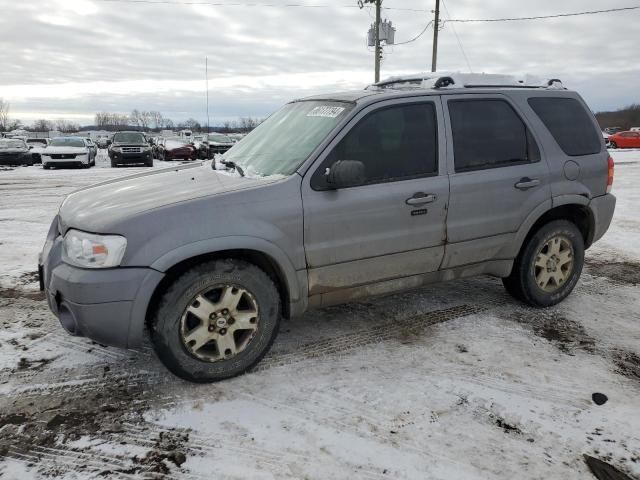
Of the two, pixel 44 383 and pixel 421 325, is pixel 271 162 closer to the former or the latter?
pixel 421 325

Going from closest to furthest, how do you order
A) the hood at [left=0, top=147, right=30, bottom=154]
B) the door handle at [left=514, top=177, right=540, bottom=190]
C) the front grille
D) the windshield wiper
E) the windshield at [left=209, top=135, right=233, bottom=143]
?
the windshield wiper, the door handle at [left=514, top=177, right=540, bottom=190], the front grille, the hood at [left=0, top=147, right=30, bottom=154], the windshield at [left=209, top=135, right=233, bottom=143]

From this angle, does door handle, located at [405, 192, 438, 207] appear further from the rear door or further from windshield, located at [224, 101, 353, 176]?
windshield, located at [224, 101, 353, 176]

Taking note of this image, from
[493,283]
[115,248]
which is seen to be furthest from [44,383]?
[493,283]

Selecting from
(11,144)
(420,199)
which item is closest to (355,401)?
(420,199)

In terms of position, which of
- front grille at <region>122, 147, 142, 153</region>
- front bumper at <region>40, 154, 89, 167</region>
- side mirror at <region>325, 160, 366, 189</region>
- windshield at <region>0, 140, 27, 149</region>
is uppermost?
windshield at <region>0, 140, 27, 149</region>

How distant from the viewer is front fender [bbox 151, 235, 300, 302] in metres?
2.80

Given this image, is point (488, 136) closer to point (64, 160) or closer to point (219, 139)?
point (64, 160)

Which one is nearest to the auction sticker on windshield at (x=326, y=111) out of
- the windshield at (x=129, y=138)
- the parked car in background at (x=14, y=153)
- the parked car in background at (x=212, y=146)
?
the windshield at (x=129, y=138)

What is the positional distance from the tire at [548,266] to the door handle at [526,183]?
17.3 inches

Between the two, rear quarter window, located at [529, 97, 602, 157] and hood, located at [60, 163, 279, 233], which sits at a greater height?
rear quarter window, located at [529, 97, 602, 157]

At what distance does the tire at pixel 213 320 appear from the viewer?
290 cm

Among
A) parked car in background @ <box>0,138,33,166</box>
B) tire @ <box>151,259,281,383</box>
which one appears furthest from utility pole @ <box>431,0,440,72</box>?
tire @ <box>151,259,281,383</box>

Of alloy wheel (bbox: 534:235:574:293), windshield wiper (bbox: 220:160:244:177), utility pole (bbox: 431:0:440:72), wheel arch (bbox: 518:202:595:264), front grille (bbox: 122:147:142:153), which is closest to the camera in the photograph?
windshield wiper (bbox: 220:160:244:177)

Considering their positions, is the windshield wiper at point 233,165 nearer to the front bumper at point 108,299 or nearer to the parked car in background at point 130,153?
the front bumper at point 108,299
